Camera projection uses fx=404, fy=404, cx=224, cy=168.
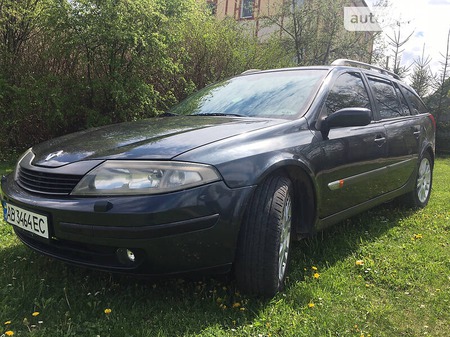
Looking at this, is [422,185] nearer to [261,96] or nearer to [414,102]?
[414,102]

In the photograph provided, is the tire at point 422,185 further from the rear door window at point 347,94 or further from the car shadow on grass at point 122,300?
the car shadow on grass at point 122,300

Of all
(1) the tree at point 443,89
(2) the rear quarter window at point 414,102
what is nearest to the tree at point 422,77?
(1) the tree at point 443,89

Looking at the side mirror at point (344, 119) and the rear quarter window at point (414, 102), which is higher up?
the side mirror at point (344, 119)

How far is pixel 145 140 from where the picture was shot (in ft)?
7.54

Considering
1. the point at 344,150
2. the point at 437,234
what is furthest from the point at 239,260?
the point at 437,234

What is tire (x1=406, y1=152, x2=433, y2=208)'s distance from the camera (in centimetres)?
438

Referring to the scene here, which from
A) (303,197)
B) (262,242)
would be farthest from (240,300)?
(303,197)

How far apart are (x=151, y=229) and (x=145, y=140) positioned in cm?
62

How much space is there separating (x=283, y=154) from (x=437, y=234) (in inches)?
88.7

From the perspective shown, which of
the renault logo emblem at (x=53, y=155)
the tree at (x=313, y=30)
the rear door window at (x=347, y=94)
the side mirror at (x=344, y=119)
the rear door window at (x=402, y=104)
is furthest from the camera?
the tree at (x=313, y=30)

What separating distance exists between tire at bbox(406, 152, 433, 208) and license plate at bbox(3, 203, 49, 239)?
3.71 m

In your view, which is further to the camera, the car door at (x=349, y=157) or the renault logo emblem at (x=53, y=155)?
the car door at (x=349, y=157)

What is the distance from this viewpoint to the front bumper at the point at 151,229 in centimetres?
188

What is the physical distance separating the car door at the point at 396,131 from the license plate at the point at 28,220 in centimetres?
273
